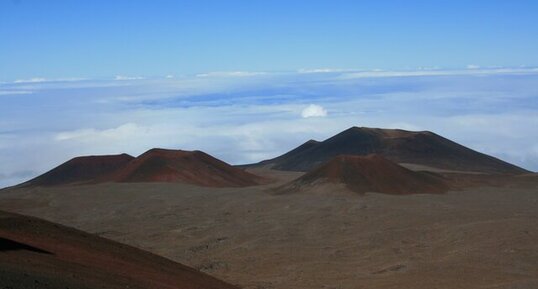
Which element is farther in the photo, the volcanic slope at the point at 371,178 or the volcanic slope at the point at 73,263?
the volcanic slope at the point at 371,178

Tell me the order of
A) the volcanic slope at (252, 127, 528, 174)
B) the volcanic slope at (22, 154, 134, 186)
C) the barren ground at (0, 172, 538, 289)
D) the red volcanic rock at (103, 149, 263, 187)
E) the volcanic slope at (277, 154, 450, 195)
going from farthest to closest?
the volcanic slope at (252, 127, 528, 174), the volcanic slope at (22, 154, 134, 186), the red volcanic rock at (103, 149, 263, 187), the volcanic slope at (277, 154, 450, 195), the barren ground at (0, 172, 538, 289)

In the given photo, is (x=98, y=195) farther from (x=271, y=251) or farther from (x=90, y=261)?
(x=90, y=261)

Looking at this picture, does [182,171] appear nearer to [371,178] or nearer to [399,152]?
[371,178]

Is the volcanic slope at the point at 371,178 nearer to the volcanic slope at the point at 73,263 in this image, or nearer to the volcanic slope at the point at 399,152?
the volcanic slope at the point at 399,152

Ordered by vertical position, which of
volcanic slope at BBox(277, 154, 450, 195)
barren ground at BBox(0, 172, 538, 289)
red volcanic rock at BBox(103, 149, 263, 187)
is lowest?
barren ground at BBox(0, 172, 538, 289)

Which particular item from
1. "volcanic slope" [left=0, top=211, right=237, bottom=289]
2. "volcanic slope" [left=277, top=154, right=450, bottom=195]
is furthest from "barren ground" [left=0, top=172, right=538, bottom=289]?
"volcanic slope" [left=0, top=211, right=237, bottom=289]

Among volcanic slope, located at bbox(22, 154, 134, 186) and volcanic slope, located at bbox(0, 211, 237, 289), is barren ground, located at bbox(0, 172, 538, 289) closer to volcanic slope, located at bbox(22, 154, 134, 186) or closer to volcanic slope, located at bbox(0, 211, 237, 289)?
volcanic slope, located at bbox(0, 211, 237, 289)

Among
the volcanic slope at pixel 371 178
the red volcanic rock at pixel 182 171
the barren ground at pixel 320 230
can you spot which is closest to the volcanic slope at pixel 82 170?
the red volcanic rock at pixel 182 171
